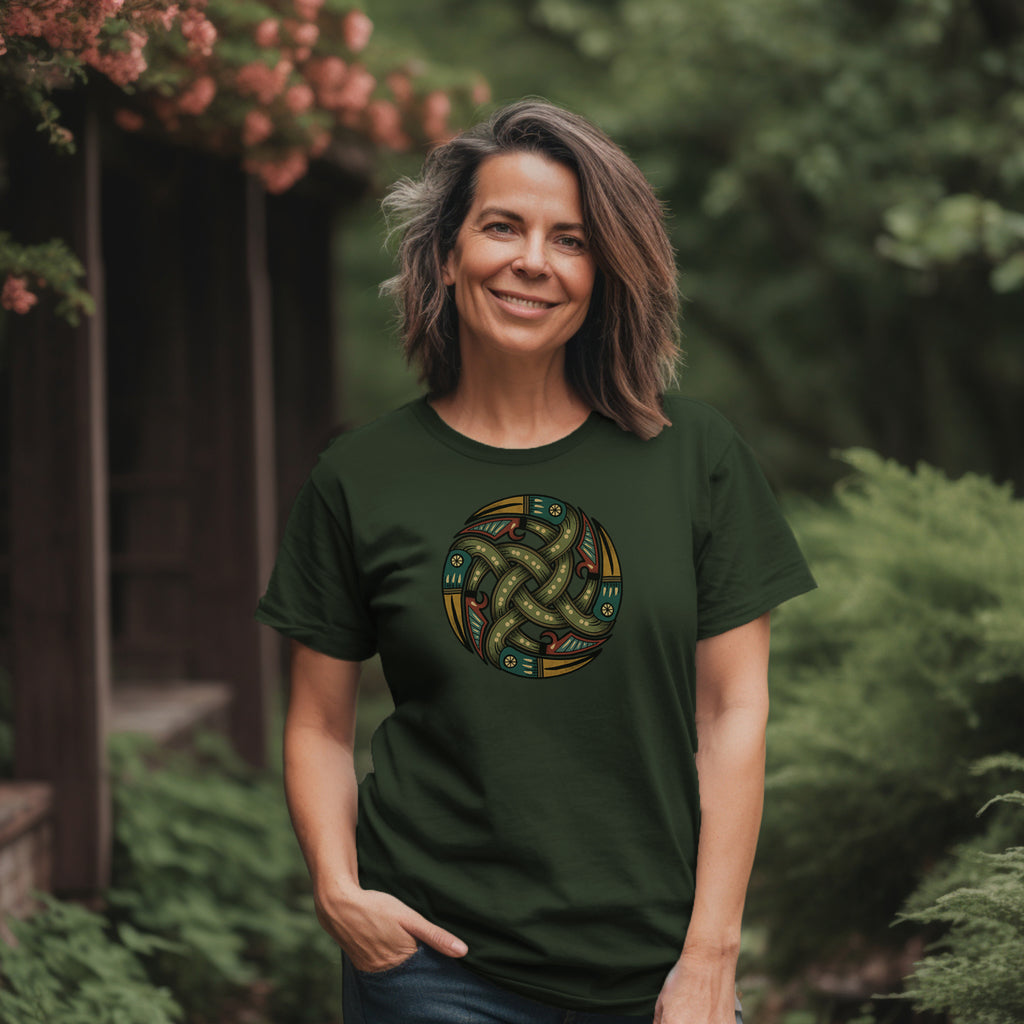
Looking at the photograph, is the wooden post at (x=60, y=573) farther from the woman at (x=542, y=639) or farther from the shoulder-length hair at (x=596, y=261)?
the woman at (x=542, y=639)

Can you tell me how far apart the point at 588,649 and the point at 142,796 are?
10.7 feet

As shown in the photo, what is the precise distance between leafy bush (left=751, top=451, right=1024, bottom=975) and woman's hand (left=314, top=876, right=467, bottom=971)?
6.00 ft

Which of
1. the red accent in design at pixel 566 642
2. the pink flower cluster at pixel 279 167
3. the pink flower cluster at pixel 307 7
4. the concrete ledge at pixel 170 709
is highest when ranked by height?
the pink flower cluster at pixel 307 7

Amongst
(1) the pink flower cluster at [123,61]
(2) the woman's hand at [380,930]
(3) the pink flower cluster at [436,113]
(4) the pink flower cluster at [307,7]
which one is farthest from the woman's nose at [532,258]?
(3) the pink flower cluster at [436,113]

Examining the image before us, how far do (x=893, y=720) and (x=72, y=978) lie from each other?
2.19 metres

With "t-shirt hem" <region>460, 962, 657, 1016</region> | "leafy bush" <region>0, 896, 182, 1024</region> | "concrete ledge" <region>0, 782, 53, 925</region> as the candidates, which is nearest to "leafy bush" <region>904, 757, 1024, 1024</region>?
"t-shirt hem" <region>460, 962, 657, 1016</region>

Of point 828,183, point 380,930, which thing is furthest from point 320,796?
point 828,183

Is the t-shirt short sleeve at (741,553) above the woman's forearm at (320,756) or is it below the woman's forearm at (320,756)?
above

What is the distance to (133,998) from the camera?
321cm

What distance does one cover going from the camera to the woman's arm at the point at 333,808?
1.92m

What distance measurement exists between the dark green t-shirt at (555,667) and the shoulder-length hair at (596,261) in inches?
4.4

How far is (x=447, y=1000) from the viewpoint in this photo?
1.88 meters

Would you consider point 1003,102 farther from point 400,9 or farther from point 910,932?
point 400,9

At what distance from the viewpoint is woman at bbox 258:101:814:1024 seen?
1852mm
